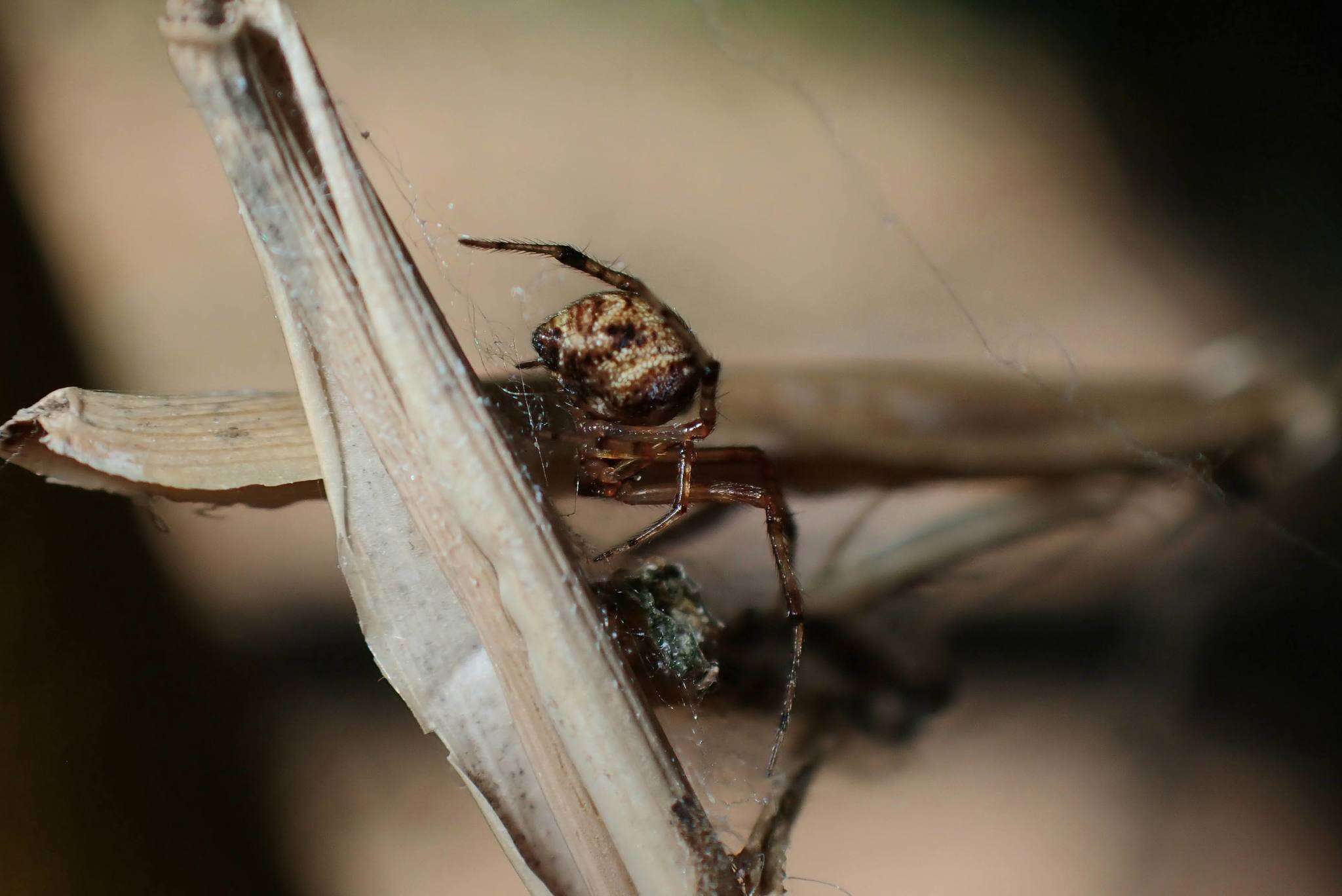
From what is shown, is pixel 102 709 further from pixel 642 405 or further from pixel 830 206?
pixel 830 206

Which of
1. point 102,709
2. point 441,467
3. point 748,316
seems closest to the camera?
point 441,467

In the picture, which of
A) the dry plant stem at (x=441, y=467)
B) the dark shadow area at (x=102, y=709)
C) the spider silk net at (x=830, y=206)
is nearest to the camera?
the dry plant stem at (x=441, y=467)

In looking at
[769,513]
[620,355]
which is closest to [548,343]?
[620,355]

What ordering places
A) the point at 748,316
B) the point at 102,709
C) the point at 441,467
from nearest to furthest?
the point at 441,467 < the point at 102,709 < the point at 748,316

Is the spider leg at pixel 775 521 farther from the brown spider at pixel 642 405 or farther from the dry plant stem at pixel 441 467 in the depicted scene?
the dry plant stem at pixel 441 467

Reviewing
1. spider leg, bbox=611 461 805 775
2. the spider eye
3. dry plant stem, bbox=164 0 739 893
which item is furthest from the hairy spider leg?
dry plant stem, bbox=164 0 739 893

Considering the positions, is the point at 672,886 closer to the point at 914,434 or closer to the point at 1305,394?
the point at 914,434

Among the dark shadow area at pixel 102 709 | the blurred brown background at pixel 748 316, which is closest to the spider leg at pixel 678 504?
the blurred brown background at pixel 748 316
